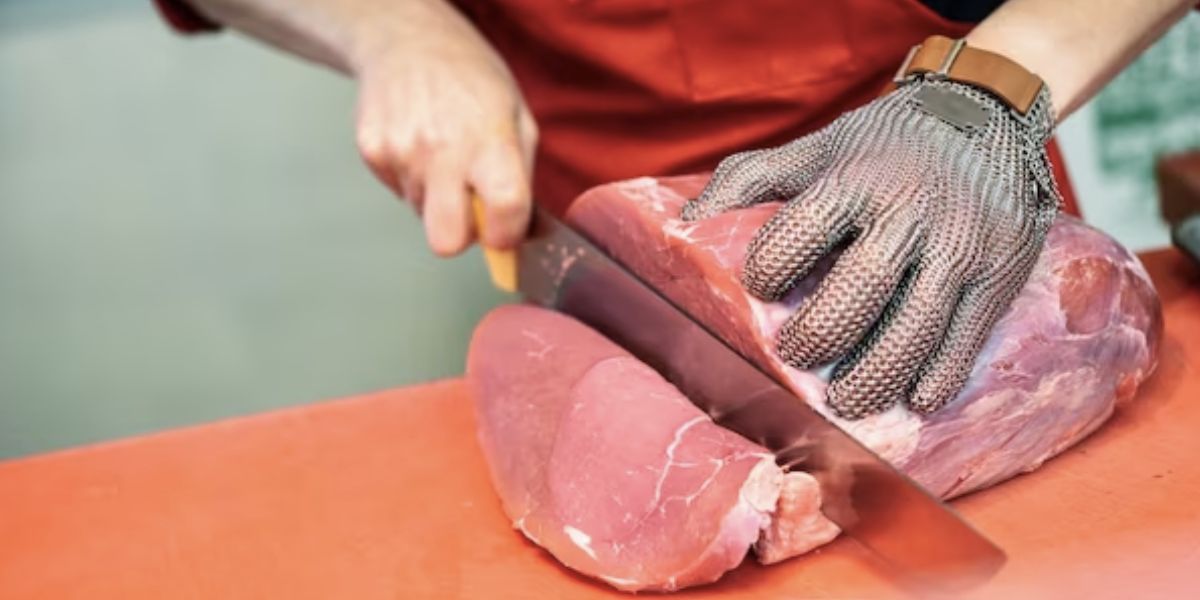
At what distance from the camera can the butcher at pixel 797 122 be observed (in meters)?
1.45

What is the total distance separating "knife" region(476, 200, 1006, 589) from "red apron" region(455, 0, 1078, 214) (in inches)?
13.2

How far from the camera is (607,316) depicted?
Answer: 178 cm

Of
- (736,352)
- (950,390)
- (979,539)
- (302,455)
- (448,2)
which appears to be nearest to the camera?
(979,539)

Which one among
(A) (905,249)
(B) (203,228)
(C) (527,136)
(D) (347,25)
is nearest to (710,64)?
(C) (527,136)

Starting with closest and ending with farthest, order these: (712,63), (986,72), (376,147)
→ (986,72) → (376,147) → (712,63)

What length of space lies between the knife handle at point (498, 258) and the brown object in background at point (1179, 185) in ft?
3.60

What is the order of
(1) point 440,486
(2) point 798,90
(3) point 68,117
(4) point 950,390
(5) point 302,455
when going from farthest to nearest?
(3) point 68,117 → (2) point 798,90 → (5) point 302,455 → (1) point 440,486 → (4) point 950,390

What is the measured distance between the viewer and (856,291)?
4.61ft

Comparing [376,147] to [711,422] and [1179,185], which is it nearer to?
[711,422]

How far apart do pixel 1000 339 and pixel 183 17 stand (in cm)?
166

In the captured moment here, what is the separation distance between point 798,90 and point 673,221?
0.49 m

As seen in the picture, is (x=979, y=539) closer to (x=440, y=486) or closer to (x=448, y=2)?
→ (x=440, y=486)

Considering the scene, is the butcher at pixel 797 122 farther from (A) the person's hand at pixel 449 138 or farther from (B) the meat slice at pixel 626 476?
(B) the meat slice at pixel 626 476

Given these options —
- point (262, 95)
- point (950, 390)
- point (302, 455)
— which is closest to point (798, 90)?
point (950, 390)
